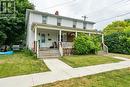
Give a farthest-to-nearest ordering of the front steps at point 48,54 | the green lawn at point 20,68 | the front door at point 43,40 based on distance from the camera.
→ 1. the front door at point 43,40
2. the front steps at point 48,54
3. the green lawn at point 20,68

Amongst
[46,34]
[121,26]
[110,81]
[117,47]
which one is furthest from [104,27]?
[110,81]

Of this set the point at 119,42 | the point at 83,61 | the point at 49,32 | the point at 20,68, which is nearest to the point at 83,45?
the point at 83,61

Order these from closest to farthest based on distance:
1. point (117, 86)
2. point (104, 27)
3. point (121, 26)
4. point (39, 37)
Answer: point (117, 86) → point (39, 37) → point (121, 26) → point (104, 27)

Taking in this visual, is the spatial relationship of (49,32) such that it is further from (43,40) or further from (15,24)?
(15,24)

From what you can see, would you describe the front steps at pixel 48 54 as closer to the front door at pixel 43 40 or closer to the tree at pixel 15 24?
the front door at pixel 43 40

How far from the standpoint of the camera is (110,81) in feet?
24.7

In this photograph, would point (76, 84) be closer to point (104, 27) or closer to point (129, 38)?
point (129, 38)

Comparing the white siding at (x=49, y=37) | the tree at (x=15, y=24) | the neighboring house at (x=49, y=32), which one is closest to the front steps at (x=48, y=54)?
the neighboring house at (x=49, y=32)

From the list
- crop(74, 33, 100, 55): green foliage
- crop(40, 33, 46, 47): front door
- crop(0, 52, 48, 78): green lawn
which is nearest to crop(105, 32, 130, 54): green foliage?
crop(74, 33, 100, 55): green foliage

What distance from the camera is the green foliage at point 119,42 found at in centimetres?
2230

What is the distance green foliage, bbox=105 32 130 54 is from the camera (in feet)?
73.2

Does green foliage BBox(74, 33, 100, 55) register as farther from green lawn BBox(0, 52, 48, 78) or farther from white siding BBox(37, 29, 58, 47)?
green lawn BBox(0, 52, 48, 78)

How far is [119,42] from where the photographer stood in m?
23.2

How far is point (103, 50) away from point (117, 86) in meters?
15.7
